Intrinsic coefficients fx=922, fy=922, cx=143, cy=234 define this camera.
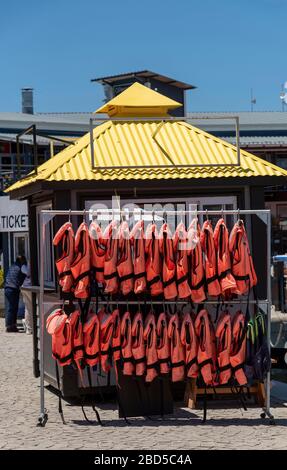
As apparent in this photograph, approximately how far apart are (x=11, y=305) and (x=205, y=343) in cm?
1144

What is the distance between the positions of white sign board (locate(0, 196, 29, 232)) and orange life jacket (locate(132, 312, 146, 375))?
15.5 meters

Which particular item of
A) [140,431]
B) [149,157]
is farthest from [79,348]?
[149,157]

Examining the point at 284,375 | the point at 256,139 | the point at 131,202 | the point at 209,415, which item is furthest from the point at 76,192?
the point at 256,139

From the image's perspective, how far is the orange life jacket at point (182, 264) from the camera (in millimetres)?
9539

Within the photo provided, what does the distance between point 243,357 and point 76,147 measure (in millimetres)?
3619

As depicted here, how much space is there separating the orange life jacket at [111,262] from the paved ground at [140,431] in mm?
1415

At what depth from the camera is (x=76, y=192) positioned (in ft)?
35.1

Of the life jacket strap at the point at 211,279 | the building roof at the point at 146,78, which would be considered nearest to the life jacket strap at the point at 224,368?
the life jacket strap at the point at 211,279

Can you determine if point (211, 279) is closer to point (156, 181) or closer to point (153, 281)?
point (153, 281)

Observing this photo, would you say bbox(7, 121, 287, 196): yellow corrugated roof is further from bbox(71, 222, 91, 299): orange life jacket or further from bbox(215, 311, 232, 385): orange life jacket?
bbox(215, 311, 232, 385): orange life jacket

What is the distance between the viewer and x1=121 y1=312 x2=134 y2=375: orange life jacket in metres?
9.52

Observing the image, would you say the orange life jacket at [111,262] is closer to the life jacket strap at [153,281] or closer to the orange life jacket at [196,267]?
the life jacket strap at [153,281]

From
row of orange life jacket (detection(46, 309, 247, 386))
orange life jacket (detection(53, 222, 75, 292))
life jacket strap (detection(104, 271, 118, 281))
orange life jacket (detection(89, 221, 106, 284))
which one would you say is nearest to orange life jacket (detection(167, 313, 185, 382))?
row of orange life jacket (detection(46, 309, 247, 386))

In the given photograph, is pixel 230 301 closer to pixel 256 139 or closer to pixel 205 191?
pixel 205 191
